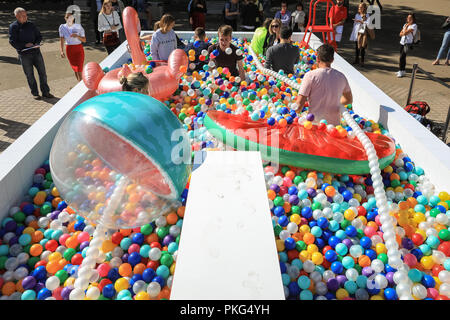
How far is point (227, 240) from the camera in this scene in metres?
2.35

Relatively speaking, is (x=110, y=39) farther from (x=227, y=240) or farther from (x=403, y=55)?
(x=227, y=240)

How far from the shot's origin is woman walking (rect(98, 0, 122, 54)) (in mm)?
7984

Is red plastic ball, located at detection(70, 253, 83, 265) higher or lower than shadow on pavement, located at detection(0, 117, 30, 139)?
higher

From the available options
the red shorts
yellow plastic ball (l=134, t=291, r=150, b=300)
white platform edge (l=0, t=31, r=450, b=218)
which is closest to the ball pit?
yellow plastic ball (l=134, t=291, r=150, b=300)

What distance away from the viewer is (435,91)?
7.91m

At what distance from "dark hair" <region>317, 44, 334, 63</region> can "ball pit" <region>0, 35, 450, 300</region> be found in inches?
58.5

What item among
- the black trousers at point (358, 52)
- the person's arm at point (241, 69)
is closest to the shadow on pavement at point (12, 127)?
the person's arm at point (241, 69)

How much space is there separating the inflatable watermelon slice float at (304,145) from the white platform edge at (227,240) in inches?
41.1

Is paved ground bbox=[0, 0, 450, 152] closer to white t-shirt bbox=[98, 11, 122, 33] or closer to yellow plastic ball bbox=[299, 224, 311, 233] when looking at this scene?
white t-shirt bbox=[98, 11, 122, 33]

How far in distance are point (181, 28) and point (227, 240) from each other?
518 inches

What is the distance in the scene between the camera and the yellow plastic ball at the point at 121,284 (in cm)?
279

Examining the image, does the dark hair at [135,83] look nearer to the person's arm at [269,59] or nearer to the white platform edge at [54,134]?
the white platform edge at [54,134]

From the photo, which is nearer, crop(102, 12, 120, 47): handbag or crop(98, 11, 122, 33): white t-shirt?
crop(98, 11, 122, 33): white t-shirt
